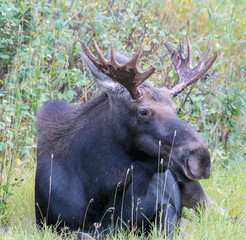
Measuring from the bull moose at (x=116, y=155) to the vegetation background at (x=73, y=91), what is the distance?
34 cm

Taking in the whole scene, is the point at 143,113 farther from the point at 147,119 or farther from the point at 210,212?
the point at 210,212

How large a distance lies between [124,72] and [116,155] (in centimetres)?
70

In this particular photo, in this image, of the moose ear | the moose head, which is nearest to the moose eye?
the moose head

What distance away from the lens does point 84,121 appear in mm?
5184

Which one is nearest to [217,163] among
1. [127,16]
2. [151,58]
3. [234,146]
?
[234,146]

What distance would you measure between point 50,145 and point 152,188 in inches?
39.2

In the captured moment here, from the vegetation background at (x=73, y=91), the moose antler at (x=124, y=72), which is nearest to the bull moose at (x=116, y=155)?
the moose antler at (x=124, y=72)

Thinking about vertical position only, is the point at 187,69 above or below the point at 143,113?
above

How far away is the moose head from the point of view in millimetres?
4488

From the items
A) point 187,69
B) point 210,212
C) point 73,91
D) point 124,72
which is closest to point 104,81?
point 124,72

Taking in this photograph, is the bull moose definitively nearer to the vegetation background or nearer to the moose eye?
the moose eye

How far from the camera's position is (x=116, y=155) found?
492 cm

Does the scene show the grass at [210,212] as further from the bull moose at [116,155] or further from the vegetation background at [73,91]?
the bull moose at [116,155]

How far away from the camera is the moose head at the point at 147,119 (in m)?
4.49
